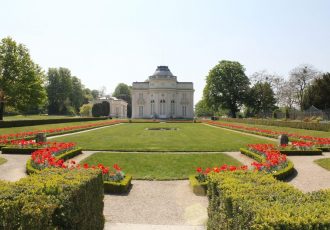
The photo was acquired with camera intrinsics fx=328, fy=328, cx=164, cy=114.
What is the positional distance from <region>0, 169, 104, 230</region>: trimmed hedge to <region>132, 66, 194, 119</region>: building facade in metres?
78.7

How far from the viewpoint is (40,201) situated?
486 cm

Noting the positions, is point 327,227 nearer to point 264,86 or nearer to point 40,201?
point 40,201

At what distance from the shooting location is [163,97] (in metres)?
87.9

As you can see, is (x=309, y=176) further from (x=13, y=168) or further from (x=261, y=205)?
(x=13, y=168)

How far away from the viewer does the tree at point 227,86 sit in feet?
239

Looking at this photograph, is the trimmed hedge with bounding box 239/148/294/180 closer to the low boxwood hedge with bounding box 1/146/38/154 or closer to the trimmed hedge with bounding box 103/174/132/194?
the trimmed hedge with bounding box 103/174/132/194

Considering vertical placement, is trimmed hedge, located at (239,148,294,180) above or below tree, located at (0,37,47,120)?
below

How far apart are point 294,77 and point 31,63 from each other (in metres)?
52.4

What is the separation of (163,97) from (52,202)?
83.2 m

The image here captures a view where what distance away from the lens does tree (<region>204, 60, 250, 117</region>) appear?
72.9m

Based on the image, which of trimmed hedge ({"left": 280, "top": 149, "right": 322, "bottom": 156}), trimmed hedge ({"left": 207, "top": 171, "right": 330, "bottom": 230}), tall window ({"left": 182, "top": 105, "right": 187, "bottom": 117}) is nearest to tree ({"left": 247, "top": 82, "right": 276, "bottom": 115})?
tall window ({"left": 182, "top": 105, "right": 187, "bottom": 117})

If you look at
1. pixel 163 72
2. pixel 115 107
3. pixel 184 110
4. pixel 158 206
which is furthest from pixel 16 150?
pixel 115 107

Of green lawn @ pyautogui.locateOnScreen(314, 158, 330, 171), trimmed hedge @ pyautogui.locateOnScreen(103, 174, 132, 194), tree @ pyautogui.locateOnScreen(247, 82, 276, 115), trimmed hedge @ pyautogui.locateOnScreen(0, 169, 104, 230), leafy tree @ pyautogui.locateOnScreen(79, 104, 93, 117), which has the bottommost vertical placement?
trimmed hedge @ pyautogui.locateOnScreen(103, 174, 132, 194)

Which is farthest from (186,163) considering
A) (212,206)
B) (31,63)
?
(31,63)
